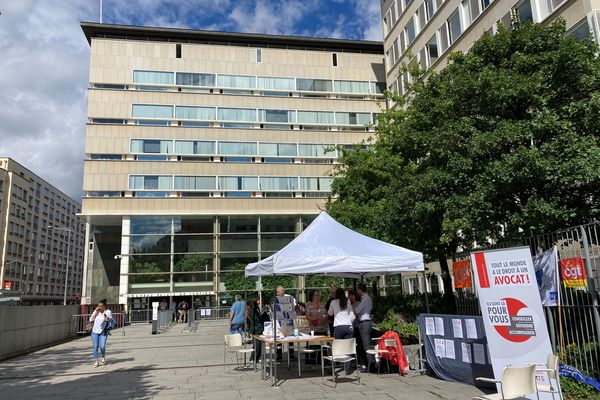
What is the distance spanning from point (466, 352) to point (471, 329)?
483 millimetres

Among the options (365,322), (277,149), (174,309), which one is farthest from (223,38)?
(365,322)

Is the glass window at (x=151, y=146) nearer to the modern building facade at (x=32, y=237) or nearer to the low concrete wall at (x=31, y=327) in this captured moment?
the low concrete wall at (x=31, y=327)

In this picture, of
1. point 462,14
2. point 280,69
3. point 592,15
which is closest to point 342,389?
point 592,15

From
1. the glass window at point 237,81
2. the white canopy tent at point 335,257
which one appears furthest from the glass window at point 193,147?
the white canopy tent at point 335,257

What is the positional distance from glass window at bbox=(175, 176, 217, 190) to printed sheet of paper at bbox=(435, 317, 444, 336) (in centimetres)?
3652

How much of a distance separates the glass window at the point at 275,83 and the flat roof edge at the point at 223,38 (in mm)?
4524

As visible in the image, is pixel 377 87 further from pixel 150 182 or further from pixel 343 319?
pixel 343 319

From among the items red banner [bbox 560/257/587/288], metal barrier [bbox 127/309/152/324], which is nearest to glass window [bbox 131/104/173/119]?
metal barrier [bbox 127/309/152/324]

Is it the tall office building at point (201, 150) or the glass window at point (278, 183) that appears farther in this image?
the glass window at point (278, 183)

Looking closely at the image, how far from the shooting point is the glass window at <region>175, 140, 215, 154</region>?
45219 mm

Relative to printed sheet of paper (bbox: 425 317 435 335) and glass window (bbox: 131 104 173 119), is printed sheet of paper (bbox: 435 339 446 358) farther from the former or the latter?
glass window (bbox: 131 104 173 119)

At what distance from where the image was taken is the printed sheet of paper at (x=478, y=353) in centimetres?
912

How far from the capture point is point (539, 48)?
11617 millimetres

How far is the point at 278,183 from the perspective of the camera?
46125 millimetres
